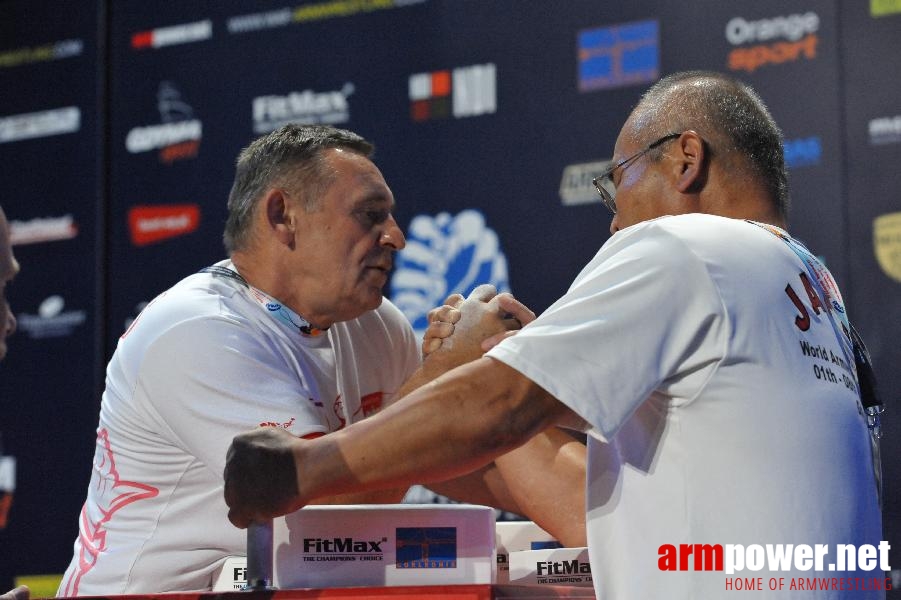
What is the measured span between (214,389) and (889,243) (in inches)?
90.7

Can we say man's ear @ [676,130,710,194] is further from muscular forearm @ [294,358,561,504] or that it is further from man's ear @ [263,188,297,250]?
man's ear @ [263,188,297,250]

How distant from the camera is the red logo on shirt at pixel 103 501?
214cm

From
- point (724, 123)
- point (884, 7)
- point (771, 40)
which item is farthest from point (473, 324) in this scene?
point (884, 7)

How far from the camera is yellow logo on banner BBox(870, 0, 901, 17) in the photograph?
11.8 feet

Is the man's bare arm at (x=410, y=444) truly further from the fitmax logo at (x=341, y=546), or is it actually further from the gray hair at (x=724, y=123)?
the gray hair at (x=724, y=123)

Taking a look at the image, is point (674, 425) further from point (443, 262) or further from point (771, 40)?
point (443, 262)

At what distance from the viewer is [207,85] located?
4816 millimetres

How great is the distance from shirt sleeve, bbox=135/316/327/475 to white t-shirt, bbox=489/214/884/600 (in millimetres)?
683

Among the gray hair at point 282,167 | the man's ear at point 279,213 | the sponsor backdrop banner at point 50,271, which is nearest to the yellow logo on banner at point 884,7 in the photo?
the gray hair at point 282,167

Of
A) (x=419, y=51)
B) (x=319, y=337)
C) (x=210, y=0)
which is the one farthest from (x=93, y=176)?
(x=319, y=337)

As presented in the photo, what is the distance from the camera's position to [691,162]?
6.00 feet

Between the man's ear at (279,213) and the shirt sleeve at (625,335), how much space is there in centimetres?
117

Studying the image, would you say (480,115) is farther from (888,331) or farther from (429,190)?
(888,331)

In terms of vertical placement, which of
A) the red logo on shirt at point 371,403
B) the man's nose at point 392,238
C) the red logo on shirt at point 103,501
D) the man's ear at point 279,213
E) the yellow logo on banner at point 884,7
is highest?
the yellow logo on banner at point 884,7
